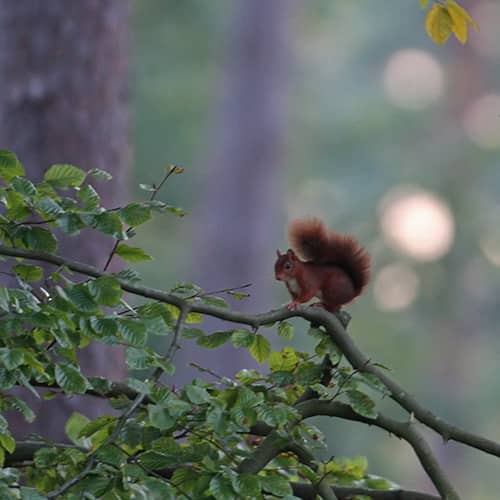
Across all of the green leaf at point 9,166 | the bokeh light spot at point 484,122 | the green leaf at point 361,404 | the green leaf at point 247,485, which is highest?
the bokeh light spot at point 484,122

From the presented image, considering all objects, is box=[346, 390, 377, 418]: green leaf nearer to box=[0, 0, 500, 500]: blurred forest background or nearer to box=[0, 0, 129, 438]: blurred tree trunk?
box=[0, 0, 129, 438]: blurred tree trunk

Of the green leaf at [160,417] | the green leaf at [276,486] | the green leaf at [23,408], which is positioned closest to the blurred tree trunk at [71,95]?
the green leaf at [23,408]

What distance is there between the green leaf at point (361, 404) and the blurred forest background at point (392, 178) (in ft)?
32.6

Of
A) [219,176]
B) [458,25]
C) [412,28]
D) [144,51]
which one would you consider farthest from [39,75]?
[412,28]

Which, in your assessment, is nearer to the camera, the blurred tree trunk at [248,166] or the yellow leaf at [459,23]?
the yellow leaf at [459,23]

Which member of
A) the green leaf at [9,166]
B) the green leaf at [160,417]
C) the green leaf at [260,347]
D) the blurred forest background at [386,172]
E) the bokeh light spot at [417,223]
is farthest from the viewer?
the bokeh light spot at [417,223]

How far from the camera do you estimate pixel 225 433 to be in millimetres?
2051

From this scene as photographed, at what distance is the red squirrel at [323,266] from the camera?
3.00 m

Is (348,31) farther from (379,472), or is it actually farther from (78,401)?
(78,401)

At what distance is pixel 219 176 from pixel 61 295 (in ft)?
30.6

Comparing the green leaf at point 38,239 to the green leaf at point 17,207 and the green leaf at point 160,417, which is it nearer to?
the green leaf at point 17,207

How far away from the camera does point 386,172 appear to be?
1498 centimetres

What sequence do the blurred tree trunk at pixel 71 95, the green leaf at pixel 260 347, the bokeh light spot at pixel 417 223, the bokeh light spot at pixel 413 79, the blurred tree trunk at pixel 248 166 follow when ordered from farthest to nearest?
the bokeh light spot at pixel 413 79, the bokeh light spot at pixel 417 223, the blurred tree trunk at pixel 248 166, the blurred tree trunk at pixel 71 95, the green leaf at pixel 260 347

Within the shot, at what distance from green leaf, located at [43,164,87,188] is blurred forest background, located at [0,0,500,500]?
9553mm
